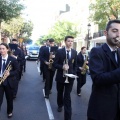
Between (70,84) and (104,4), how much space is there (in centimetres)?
1888

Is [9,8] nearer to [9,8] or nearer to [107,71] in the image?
[9,8]

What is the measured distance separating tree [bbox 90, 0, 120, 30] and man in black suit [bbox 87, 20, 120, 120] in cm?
2001

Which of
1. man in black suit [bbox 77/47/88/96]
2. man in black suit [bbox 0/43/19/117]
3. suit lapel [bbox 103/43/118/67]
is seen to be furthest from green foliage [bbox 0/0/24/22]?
suit lapel [bbox 103/43/118/67]

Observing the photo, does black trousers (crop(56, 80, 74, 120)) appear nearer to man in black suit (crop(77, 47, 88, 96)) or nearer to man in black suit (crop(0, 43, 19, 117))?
man in black suit (crop(0, 43, 19, 117))

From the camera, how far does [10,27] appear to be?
37656mm

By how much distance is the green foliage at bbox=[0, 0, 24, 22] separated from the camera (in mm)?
15734

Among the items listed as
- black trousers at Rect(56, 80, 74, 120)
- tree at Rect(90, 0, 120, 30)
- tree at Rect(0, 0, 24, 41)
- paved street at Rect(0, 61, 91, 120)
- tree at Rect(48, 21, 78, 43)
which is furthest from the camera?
tree at Rect(48, 21, 78, 43)

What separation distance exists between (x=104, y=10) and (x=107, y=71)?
74.6ft

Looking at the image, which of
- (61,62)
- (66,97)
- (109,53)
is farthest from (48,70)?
(109,53)

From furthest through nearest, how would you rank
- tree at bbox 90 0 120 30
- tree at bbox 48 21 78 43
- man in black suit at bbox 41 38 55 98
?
tree at bbox 48 21 78 43 < tree at bbox 90 0 120 30 < man in black suit at bbox 41 38 55 98

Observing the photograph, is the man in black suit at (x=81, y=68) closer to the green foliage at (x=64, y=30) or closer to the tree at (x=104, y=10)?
the tree at (x=104, y=10)

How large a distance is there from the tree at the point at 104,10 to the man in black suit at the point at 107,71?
20.0 metres

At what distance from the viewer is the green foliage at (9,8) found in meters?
15.7

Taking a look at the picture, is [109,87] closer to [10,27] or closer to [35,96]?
[35,96]
